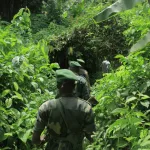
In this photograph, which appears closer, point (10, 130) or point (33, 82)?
point (10, 130)

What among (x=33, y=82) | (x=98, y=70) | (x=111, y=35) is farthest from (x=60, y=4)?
(x=33, y=82)

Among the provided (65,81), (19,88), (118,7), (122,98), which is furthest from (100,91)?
(118,7)

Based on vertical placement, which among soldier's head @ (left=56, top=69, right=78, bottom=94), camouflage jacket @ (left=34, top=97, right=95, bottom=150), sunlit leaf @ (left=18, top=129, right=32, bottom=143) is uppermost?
soldier's head @ (left=56, top=69, right=78, bottom=94)

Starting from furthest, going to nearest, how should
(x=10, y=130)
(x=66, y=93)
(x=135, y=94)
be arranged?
(x=10, y=130), (x=135, y=94), (x=66, y=93)

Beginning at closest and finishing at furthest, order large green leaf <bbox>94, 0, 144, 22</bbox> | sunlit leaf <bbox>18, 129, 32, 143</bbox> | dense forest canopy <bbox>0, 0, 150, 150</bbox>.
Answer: large green leaf <bbox>94, 0, 144, 22</bbox>, dense forest canopy <bbox>0, 0, 150, 150</bbox>, sunlit leaf <bbox>18, 129, 32, 143</bbox>

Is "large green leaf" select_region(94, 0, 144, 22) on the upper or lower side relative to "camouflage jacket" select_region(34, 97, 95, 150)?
upper

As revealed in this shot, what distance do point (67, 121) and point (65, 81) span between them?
0.37 metres

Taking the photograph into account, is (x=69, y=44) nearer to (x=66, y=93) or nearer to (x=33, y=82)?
(x=33, y=82)

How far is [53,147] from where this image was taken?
357 centimetres

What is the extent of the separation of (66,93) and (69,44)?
26.9ft

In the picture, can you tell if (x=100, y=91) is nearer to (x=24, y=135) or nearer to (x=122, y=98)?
(x=122, y=98)

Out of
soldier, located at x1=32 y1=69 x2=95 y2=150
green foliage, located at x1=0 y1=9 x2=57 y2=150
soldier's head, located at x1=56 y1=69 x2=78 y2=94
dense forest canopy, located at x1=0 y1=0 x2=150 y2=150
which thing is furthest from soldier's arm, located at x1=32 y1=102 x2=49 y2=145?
green foliage, located at x1=0 y1=9 x2=57 y2=150

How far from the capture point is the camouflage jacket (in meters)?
3.48

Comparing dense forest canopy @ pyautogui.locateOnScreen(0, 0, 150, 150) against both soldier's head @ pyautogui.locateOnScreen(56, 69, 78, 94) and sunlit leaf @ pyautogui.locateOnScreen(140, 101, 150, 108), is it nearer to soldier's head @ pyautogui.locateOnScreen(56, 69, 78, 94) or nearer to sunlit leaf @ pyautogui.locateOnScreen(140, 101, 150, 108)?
sunlit leaf @ pyautogui.locateOnScreen(140, 101, 150, 108)
